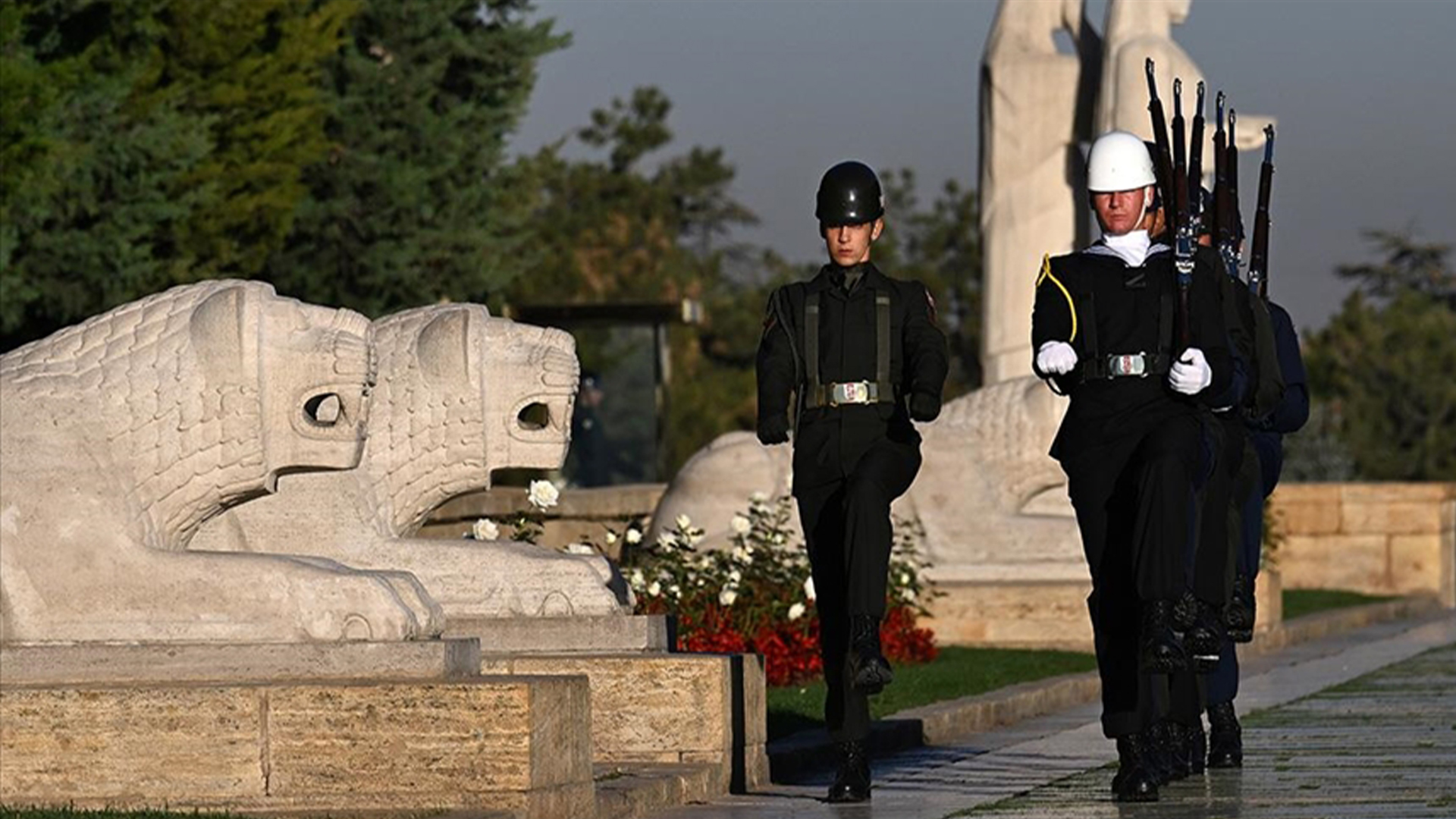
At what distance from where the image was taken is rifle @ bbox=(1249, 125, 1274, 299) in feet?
43.1

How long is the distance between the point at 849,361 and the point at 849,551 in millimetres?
646

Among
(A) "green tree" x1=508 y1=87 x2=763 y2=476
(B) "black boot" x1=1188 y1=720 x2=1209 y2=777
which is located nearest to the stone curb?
(B) "black boot" x1=1188 y1=720 x2=1209 y2=777

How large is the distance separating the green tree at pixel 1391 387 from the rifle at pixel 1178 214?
162ft

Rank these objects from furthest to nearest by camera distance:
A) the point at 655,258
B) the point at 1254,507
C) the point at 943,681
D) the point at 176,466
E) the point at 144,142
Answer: the point at 655,258
the point at 144,142
the point at 943,681
the point at 1254,507
the point at 176,466

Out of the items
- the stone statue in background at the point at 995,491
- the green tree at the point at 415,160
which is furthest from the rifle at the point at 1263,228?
the green tree at the point at 415,160

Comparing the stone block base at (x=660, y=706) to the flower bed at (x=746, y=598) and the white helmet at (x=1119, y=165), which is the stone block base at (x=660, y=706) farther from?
the flower bed at (x=746, y=598)

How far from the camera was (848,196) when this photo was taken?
11.2 meters

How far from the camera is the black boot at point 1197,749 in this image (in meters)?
11.7

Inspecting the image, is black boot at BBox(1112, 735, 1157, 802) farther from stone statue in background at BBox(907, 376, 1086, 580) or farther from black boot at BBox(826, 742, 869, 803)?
stone statue in background at BBox(907, 376, 1086, 580)

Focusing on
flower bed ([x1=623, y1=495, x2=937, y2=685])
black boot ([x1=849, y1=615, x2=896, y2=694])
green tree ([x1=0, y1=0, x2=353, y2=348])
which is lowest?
black boot ([x1=849, y1=615, x2=896, y2=694])

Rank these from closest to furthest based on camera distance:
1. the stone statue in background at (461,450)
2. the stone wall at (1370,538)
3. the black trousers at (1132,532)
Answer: the black trousers at (1132,532) < the stone statue in background at (461,450) < the stone wall at (1370,538)

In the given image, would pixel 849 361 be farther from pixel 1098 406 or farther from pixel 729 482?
pixel 729 482

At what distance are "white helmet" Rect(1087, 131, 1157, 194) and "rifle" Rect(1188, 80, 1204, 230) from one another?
236 mm

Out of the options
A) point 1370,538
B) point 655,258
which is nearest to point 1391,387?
point 655,258
